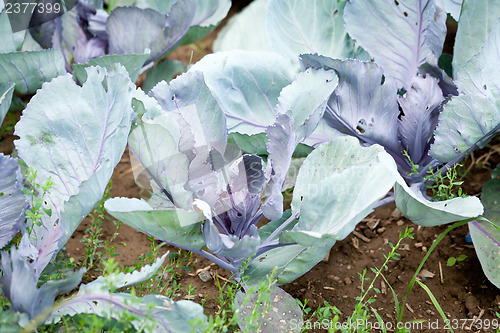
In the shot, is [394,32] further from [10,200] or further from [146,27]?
[10,200]

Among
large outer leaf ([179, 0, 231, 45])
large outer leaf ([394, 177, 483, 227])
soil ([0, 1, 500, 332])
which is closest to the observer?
large outer leaf ([394, 177, 483, 227])

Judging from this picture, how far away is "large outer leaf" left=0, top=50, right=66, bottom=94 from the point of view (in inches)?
54.3

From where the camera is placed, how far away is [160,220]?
1021mm

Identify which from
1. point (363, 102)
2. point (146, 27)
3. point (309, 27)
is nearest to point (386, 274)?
point (363, 102)

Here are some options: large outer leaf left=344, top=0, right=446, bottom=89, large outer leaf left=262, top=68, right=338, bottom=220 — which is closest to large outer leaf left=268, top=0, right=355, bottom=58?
large outer leaf left=344, top=0, right=446, bottom=89

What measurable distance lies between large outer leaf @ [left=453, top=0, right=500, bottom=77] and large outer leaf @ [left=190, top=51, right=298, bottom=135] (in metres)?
0.49

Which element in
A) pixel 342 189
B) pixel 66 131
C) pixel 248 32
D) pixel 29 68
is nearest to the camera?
pixel 342 189

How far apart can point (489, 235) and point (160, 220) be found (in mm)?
874

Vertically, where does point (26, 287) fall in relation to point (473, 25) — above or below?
below

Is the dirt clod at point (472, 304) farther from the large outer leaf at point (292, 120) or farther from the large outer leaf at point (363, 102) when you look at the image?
the large outer leaf at point (292, 120)

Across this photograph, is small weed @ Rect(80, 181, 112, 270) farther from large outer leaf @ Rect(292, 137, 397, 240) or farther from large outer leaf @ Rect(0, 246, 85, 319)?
large outer leaf @ Rect(292, 137, 397, 240)

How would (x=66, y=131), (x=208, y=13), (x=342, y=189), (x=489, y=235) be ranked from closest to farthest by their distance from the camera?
1. (x=342, y=189)
2. (x=66, y=131)
3. (x=489, y=235)
4. (x=208, y=13)

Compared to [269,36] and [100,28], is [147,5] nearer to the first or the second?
[100,28]

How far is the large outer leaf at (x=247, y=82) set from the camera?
1475 mm
